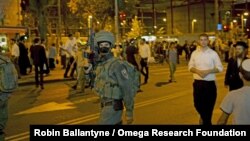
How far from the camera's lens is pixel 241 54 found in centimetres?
816

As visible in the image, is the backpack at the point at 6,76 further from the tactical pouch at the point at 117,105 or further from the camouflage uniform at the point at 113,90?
the tactical pouch at the point at 117,105

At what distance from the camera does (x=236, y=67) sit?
8375 mm

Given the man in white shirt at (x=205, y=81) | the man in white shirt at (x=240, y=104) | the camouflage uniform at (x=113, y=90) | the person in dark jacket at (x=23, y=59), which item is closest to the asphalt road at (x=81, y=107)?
the man in white shirt at (x=205, y=81)

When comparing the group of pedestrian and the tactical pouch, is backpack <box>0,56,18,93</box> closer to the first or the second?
the tactical pouch

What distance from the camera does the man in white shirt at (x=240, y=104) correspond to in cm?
448

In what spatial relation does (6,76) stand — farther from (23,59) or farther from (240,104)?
(23,59)

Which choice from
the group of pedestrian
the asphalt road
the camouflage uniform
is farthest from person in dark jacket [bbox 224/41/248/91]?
the camouflage uniform

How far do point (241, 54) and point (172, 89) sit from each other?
9.61m

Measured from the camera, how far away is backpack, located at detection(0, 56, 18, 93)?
247 inches

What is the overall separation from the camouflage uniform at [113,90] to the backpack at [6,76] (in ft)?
4.34

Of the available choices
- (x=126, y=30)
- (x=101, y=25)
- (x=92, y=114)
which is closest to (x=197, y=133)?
(x=92, y=114)

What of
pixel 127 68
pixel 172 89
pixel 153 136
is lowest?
pixel 172 89

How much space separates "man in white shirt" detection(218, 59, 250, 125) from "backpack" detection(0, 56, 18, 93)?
275cm

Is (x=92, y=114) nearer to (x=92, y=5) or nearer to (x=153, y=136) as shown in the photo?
(x=153, y=136)
